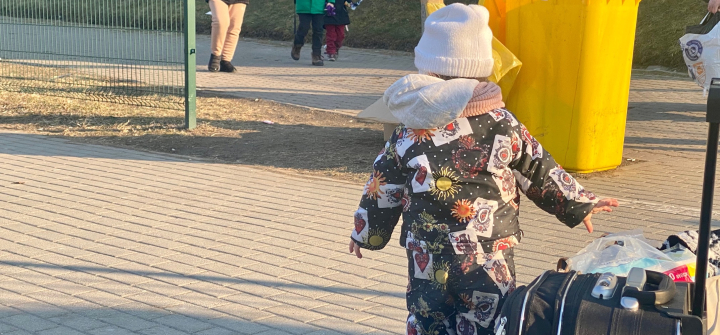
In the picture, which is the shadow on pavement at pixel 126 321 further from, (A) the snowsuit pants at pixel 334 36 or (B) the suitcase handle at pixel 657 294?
(A) the snowsuit pants at pixel 334 36

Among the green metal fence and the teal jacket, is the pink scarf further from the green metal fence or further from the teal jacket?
the teal jacket

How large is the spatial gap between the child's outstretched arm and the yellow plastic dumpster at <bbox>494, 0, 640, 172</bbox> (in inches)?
162

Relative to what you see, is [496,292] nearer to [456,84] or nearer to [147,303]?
[456,84]

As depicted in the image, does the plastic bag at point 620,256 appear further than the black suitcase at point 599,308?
Yes

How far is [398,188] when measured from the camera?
9.11 feet

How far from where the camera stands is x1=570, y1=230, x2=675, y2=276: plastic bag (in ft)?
8.98

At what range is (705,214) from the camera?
1920mm

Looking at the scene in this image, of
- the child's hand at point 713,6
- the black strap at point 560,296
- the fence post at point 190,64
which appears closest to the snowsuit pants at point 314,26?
the fence post at point 190,64

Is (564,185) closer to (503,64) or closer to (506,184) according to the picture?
(506,184)

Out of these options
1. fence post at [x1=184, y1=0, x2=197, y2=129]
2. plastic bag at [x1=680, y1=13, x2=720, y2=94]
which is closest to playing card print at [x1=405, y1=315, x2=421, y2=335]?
plastic bag at [x1=680, y1=13, x2=720, y2=94]

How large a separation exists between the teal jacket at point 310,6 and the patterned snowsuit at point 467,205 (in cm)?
1177

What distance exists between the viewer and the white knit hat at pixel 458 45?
268cm

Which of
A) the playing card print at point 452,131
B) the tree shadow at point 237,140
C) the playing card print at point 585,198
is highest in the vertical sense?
the playing card print at point 452,131

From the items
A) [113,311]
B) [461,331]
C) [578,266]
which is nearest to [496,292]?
[461,331]
